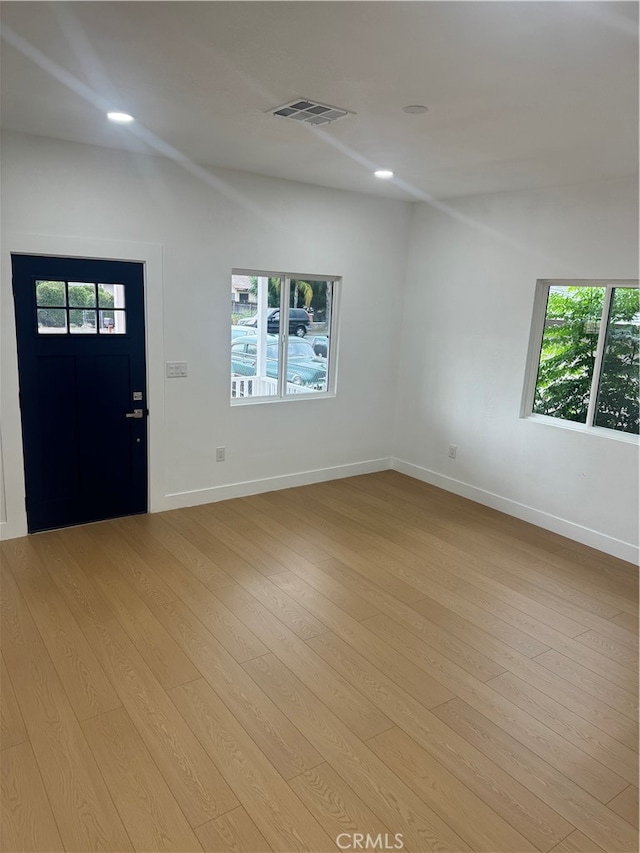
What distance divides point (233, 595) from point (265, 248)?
2867 mm

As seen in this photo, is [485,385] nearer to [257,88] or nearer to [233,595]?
[233,595]

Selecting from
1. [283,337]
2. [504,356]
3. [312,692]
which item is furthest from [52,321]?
[504,356]

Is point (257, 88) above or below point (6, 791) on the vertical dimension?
above

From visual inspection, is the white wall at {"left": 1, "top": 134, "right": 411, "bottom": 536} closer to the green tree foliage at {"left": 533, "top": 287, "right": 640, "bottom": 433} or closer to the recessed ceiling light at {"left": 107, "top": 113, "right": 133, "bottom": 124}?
the recessed ceiling light at {"left": 107, "top": 113, "right": 133, "bottom": 124}

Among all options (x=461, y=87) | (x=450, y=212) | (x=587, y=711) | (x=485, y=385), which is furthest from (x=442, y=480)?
(x=461, y=87)

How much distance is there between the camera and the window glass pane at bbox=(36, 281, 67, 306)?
12.9ft

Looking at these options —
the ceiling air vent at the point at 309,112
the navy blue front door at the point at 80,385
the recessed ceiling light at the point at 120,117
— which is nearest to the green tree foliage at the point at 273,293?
the navy blue front door at the point at 80,385

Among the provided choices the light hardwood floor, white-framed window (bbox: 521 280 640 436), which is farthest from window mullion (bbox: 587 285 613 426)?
the light hardwood floor

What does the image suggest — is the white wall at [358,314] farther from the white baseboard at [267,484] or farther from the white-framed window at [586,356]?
the white-framed window at [586,356]

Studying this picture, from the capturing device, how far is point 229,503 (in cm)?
502

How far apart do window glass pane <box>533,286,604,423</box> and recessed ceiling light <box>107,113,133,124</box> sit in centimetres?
334

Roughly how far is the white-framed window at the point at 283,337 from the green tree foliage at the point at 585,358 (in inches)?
76.0

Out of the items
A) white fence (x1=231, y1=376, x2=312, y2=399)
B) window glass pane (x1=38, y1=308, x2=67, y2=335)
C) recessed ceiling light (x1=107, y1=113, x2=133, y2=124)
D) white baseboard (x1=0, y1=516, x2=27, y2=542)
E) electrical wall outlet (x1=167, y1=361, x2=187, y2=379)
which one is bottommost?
white baseboard (x1=0, y1=516, x2=27, y2=542)

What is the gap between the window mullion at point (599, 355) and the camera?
428 cm
